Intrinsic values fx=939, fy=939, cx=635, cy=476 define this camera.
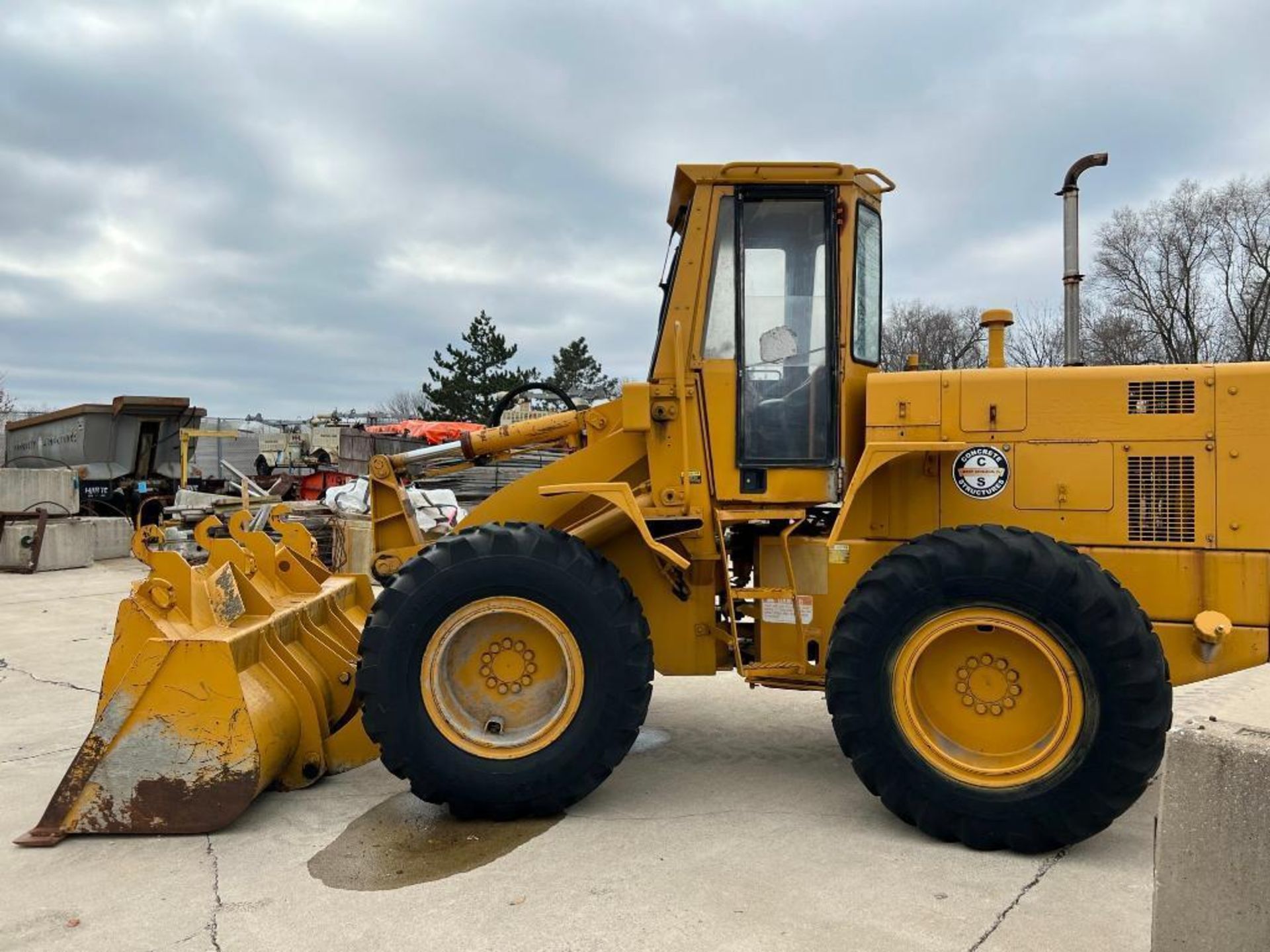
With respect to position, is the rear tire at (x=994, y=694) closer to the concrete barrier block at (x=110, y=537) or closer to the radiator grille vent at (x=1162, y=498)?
the radiator grille vent at (x=1162, y=498)

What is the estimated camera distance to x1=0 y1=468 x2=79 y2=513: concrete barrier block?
14.2 metres

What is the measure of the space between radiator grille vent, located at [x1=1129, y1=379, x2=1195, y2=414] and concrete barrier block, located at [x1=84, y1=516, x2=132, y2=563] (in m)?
14.7

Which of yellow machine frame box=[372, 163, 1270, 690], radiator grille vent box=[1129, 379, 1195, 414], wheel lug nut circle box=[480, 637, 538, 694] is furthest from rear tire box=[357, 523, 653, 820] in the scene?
radiator grille vent box=[1129, 379, 1195, 414]

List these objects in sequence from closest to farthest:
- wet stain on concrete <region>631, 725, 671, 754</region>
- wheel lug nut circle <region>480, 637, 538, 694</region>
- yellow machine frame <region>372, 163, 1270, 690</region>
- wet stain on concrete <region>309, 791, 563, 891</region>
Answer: wet stain on concrete <region>309, 791, 563, 891</region>, yellow machine frame <region>372, 163, 1270, 690</region>, wheel lug nut circle <region>480, 637, 538, 694</region>, wet stain on concrete <region>631, 725, 671, 754</region>

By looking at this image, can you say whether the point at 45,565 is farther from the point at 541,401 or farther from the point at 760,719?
the point at 760,719

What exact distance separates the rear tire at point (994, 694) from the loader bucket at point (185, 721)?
2518 millimetres

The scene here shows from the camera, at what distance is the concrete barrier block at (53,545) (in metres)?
13.5

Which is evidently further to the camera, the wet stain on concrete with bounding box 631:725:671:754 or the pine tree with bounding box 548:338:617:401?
the pine tree with bounding box 548:338:617:401

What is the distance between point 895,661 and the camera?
4008 mm

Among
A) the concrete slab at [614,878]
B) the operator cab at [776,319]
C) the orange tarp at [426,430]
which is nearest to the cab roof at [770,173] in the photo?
the operator cab at [776,319]

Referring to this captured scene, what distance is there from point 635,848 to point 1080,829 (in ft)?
5.88

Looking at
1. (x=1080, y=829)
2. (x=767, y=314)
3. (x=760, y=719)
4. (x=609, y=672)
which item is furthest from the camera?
(x=760, y=719)

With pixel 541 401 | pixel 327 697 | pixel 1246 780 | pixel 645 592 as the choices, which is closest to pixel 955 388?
pixel 645 592

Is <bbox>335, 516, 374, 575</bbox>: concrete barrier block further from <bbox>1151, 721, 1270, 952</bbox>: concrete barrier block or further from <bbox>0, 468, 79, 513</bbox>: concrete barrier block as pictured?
<bbox>1151, 721, 1270, 952</bbox>: concrete barrier block
